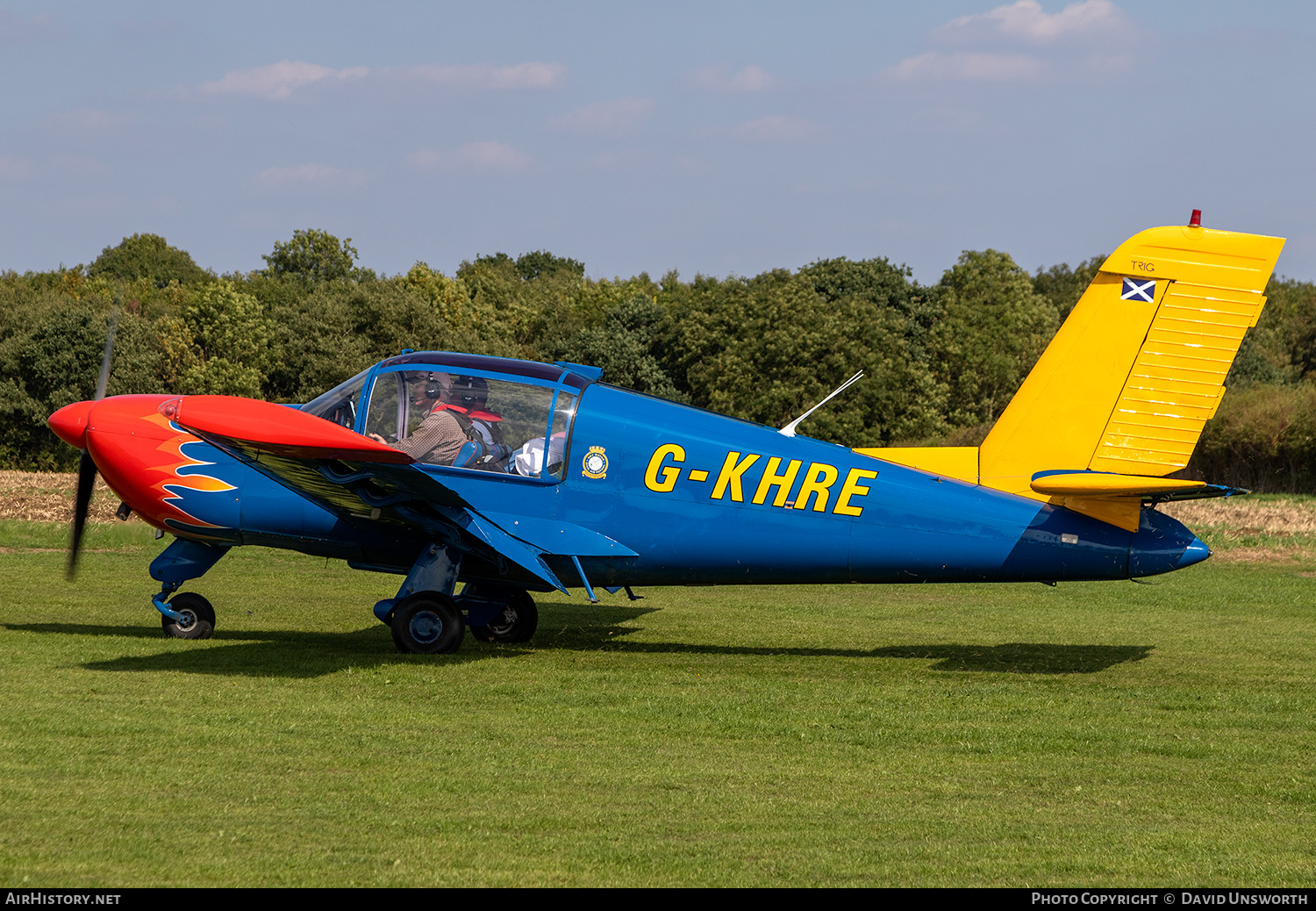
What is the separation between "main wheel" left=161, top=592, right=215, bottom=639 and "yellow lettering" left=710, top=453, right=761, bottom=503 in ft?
17.9

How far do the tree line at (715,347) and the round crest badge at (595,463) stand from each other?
34.4 m

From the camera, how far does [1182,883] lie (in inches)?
204

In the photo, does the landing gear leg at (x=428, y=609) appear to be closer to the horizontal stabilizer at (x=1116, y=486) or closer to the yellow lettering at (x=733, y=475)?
the yellow lettering at (x=733, y=475)

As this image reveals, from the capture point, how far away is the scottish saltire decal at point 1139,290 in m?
10.7

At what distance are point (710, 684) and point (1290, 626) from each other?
Answer: 869 centimetres

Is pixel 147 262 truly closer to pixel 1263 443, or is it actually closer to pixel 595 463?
pixel 1263 443

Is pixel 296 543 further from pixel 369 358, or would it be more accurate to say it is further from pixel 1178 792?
pixel 369 358

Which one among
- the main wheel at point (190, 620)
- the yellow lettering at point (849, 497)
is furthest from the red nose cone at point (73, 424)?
the yellow lettering at point (849, 497)

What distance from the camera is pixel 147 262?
103 metres

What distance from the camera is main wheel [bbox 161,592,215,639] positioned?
485 inches

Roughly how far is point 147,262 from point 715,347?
63.6 metres

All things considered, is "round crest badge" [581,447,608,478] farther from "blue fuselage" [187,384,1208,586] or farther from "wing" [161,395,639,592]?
"wing" [161,395,639,592]
